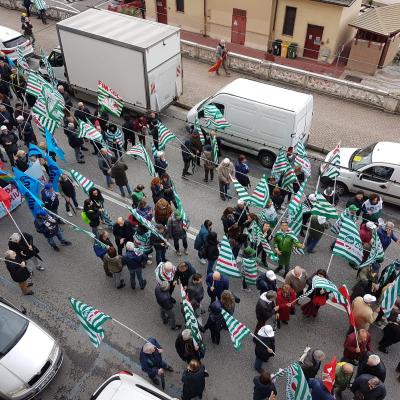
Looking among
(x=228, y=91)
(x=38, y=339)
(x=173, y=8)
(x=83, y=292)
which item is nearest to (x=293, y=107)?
(x=228, y=91)

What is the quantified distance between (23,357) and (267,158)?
31.9ft

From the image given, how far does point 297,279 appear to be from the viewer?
942cm

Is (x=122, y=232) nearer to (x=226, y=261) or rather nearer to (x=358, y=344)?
(x=226, y=261)

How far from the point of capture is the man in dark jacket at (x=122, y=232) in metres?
10.6

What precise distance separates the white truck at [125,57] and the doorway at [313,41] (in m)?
10.2

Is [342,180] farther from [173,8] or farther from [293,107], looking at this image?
[173,8]

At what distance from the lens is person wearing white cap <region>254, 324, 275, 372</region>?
8422 mm

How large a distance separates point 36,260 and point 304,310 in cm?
688

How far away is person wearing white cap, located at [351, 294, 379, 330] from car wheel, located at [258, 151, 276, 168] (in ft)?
22.4

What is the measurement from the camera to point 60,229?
12.4 meters

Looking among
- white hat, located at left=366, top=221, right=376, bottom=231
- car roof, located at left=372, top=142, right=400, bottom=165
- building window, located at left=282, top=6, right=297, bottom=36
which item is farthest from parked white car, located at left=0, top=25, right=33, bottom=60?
white hat, located at left=366, top=221, right=376, bottom=231

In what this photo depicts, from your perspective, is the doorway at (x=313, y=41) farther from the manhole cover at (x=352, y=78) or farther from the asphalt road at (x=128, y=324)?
the asphalt road at (x=128, y=324)

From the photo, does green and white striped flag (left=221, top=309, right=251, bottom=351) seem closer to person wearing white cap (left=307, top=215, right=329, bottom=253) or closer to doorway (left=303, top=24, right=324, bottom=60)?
person wearing white cap (left=307, top=215, right=329, bottom=253)

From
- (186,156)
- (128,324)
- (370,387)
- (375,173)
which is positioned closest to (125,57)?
(186,156)
